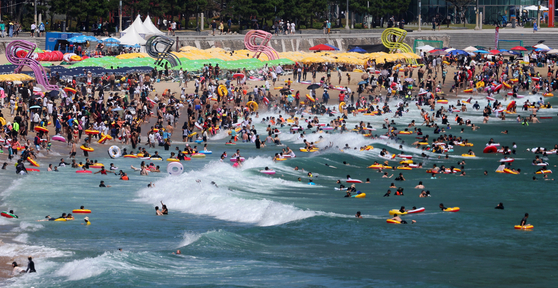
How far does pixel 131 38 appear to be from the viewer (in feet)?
210

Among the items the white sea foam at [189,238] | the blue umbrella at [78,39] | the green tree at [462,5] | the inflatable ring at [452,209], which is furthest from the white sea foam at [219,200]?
the green tree at [462,5]

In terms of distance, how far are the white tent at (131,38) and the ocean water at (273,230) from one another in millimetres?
30534

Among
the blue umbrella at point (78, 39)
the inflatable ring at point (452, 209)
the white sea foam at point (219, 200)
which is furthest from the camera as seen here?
the blue umbrella at point (78, 39)

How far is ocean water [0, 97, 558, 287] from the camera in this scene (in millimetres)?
19625

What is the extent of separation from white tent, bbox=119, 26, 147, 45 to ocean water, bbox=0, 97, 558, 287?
3053 centimetres

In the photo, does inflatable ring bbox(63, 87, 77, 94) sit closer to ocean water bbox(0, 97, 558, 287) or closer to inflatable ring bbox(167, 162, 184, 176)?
ocean water bbox(0, 97, 558, 287)

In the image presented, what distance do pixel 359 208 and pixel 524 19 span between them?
7230cm

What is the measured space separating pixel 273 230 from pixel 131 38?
142ft

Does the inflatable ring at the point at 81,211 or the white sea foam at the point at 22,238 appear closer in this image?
the white sea foam at the point at 22,238

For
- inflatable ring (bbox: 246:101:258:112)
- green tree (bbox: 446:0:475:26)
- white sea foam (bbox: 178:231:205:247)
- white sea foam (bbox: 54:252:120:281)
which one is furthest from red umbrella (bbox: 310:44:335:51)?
white sea foam (bbox: 54:252:120:281)

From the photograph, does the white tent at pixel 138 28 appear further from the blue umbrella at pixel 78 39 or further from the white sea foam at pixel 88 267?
the white sea foam at pixel 88 267

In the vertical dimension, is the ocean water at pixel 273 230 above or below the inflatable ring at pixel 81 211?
below

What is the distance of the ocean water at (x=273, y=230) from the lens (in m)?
19.6

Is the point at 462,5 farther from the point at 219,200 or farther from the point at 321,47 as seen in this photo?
the point at 219,200
